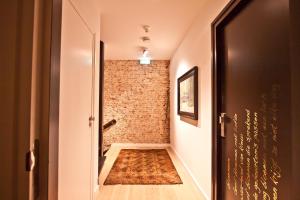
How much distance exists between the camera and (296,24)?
94cm

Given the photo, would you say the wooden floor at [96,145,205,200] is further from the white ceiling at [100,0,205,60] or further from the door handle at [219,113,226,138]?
the white ceiling at [100,0,205,60]

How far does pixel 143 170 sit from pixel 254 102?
A: 256cm

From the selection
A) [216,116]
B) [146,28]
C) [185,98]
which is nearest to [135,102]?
[185,98]

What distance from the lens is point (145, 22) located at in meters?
3.07

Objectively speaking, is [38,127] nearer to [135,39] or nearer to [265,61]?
[265,61]

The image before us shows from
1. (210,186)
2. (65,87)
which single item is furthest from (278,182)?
(65,87)

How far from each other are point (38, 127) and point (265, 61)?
1334 mm

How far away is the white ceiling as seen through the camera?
99.3 inches

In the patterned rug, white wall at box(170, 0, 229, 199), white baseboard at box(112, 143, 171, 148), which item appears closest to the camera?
white wall at box(170, 0, 229, 199)

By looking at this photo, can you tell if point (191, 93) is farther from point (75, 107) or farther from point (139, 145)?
point (139, 145)

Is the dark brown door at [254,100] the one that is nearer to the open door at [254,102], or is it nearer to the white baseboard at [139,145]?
the open door at [254,102]

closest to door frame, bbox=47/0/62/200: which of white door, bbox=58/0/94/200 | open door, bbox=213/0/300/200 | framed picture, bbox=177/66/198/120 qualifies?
white door, bbox=58/0/94/200

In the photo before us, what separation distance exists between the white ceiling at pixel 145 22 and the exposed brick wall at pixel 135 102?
3.60ft

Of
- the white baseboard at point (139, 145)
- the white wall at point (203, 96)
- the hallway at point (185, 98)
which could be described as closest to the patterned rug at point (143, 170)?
the hallway at point (185, 98)
